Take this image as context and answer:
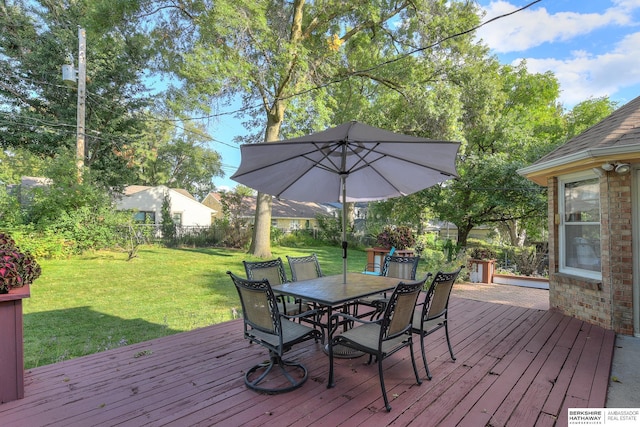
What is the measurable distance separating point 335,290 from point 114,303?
5.22 meters

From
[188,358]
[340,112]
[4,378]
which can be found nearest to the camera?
[4,378]

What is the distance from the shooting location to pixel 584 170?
472cm

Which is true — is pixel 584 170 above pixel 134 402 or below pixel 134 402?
above

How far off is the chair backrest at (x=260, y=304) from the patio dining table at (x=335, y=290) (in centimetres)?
47

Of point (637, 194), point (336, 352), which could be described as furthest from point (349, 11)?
point (336, 352)

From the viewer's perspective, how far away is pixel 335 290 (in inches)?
135

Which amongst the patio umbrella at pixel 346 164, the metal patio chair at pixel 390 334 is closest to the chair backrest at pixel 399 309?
the metal patio chair at pixel 390 334

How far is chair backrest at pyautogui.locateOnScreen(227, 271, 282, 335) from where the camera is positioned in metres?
2.59

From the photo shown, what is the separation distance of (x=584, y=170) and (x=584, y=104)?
2097 cm

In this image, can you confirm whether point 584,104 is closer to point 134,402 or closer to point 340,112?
point 340,112

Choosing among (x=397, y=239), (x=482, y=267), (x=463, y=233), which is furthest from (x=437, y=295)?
(x=463, y=233)

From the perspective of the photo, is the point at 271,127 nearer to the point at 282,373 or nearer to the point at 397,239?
the point at 397,239

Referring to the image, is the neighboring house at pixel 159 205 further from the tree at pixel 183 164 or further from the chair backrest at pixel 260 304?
the chair backrest at pixel 260 304

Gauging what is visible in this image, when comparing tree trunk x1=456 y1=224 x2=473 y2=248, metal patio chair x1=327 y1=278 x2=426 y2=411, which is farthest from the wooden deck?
tree trunk x1=456 y1=224 x2=473 y2=248
